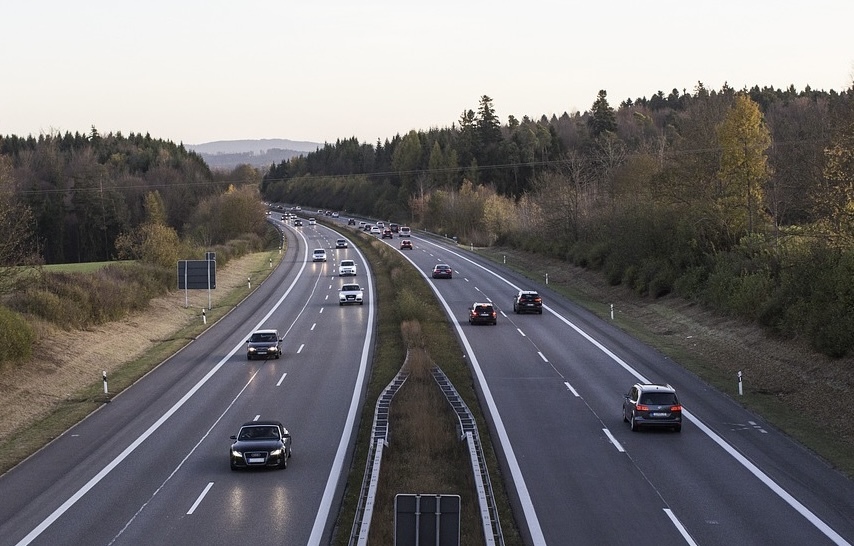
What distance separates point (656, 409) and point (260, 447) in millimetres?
11244

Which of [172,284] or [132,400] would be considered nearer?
[132,400]

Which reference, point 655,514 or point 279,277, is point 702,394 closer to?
point 655,514

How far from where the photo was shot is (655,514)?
19172 mm

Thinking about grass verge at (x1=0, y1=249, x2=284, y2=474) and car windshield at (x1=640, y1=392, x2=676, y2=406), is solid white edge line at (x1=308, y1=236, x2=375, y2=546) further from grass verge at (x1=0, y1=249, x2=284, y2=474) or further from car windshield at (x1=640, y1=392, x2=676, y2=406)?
car windshield at (x1=640, y1=392, x2=676, y2=406)

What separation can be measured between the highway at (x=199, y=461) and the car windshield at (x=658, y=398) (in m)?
8.56

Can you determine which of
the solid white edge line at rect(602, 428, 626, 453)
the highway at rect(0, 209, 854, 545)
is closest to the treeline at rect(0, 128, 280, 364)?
the highway at rect(0, 209, 854, 545)

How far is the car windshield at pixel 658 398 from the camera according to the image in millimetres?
26953

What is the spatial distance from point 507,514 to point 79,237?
133m

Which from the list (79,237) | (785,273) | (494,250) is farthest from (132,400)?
(79,237)

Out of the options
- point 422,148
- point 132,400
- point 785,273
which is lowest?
point 132,400

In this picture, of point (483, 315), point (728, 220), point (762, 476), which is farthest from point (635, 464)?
point (728, 220)

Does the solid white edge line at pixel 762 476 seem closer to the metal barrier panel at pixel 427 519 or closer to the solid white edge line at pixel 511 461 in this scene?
the solid white edge line at pixel 511 461

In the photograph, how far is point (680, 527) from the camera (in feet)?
59.9

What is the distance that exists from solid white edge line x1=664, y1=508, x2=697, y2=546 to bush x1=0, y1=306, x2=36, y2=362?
2559cm
